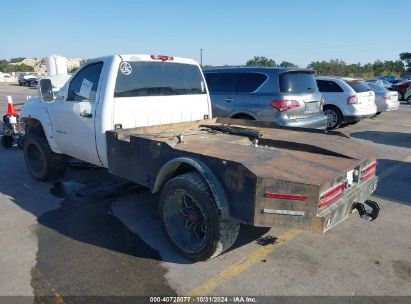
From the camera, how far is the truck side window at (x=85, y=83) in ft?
15.4

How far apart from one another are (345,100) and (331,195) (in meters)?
9.30

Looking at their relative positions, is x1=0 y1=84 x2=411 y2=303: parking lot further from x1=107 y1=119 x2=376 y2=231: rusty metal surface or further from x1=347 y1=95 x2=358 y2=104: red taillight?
x1=347 y1=95 x2=358 y2=104: red taillight

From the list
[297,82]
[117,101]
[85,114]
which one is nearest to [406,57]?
[297,82]

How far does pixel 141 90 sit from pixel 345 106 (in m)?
8.64

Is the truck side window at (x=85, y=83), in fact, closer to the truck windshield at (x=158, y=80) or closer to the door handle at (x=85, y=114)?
the door handle at (x=85, y=114)

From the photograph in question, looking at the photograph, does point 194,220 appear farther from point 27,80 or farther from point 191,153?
point 27,80

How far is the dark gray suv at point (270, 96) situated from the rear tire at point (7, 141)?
4952mm

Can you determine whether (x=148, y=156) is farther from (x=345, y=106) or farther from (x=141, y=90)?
(x=345, y=106)

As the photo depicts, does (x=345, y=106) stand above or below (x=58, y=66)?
below

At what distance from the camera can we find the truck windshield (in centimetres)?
457

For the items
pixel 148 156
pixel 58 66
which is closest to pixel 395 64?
pixel 58 66

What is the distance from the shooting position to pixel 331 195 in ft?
10.1

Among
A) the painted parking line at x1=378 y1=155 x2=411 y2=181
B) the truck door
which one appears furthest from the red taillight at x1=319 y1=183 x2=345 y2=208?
the painted parking line at x1=378 y1=155 x2=411 y2=181

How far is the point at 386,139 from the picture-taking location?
10.1m
